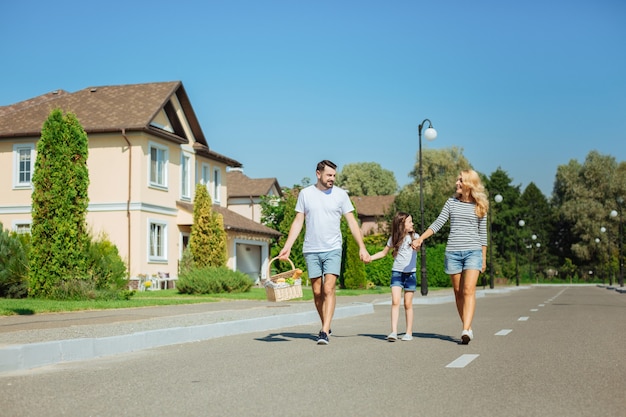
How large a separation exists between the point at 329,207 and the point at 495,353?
8.84 feet

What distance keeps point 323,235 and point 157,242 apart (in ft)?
82.2

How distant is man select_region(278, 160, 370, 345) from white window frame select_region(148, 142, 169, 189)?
24027 millimetres

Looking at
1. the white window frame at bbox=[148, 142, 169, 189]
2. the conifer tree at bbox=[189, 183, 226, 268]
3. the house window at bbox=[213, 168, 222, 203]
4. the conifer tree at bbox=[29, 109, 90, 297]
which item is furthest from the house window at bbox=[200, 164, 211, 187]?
the conifer tree at bbox=[29, 109, 90, 297]

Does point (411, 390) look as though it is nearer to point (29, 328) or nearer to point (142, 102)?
point (29, 328)

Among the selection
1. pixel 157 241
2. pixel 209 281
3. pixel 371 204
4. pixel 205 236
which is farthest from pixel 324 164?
pixel 371 204

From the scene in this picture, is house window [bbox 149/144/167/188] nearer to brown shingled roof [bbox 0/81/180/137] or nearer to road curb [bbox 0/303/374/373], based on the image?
brown shingled roof [bbox 0/81/180/137]

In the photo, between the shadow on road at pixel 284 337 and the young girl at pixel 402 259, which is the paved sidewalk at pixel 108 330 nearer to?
the shadow on road at pixel 284 337

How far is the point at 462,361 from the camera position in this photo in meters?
7.91

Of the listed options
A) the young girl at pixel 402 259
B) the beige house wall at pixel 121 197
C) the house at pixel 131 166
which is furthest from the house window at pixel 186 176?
the young girl at pixel 402 259

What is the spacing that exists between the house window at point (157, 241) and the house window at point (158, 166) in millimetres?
1751

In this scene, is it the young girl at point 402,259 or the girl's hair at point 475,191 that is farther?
the young girl at point 402,259

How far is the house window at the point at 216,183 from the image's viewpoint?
4175 centimetres

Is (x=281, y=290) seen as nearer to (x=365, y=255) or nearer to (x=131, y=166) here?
(x=365, y=255)

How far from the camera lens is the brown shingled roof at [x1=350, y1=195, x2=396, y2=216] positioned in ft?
306
